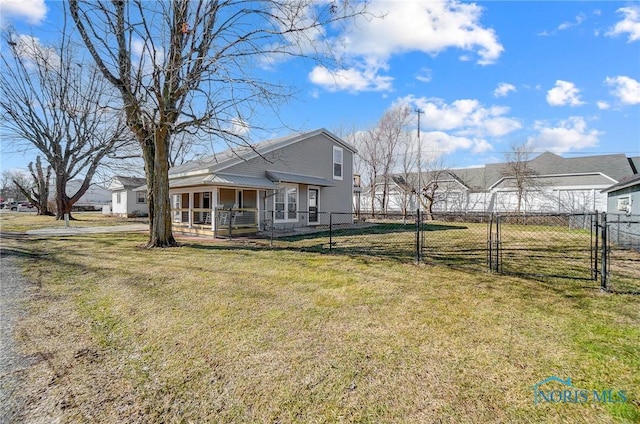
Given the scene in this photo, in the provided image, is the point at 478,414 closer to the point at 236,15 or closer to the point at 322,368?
the point at 322,368

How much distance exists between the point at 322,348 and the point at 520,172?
2657 cm

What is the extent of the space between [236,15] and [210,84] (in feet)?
6.68

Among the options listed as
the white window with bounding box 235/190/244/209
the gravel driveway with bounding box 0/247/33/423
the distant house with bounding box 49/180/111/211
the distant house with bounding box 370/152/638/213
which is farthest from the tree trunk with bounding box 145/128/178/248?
the distant house with bounding box 49/180/111/211

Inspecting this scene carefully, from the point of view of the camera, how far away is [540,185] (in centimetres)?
2412

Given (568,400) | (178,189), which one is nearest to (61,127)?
(178,189)

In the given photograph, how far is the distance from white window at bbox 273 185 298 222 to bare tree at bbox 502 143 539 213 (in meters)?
17.5

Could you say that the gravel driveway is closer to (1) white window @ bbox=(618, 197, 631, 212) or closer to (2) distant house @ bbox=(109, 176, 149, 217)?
(1) white window @ bbox=(618, 197, 631, 212)

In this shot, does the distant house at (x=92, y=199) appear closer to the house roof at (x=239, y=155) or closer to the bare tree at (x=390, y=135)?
the house roof at (x=239, y=155)

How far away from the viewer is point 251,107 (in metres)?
7.88

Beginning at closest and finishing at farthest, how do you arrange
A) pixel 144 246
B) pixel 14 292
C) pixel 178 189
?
pixel 14 292 < pixel 144 246 < pixel 178 189

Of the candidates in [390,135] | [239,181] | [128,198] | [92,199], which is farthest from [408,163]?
A: [92,199]

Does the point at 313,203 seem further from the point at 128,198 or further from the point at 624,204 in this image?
the point at 128,198

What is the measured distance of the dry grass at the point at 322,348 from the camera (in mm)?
2168

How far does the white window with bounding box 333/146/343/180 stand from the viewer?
17984 millimetres
